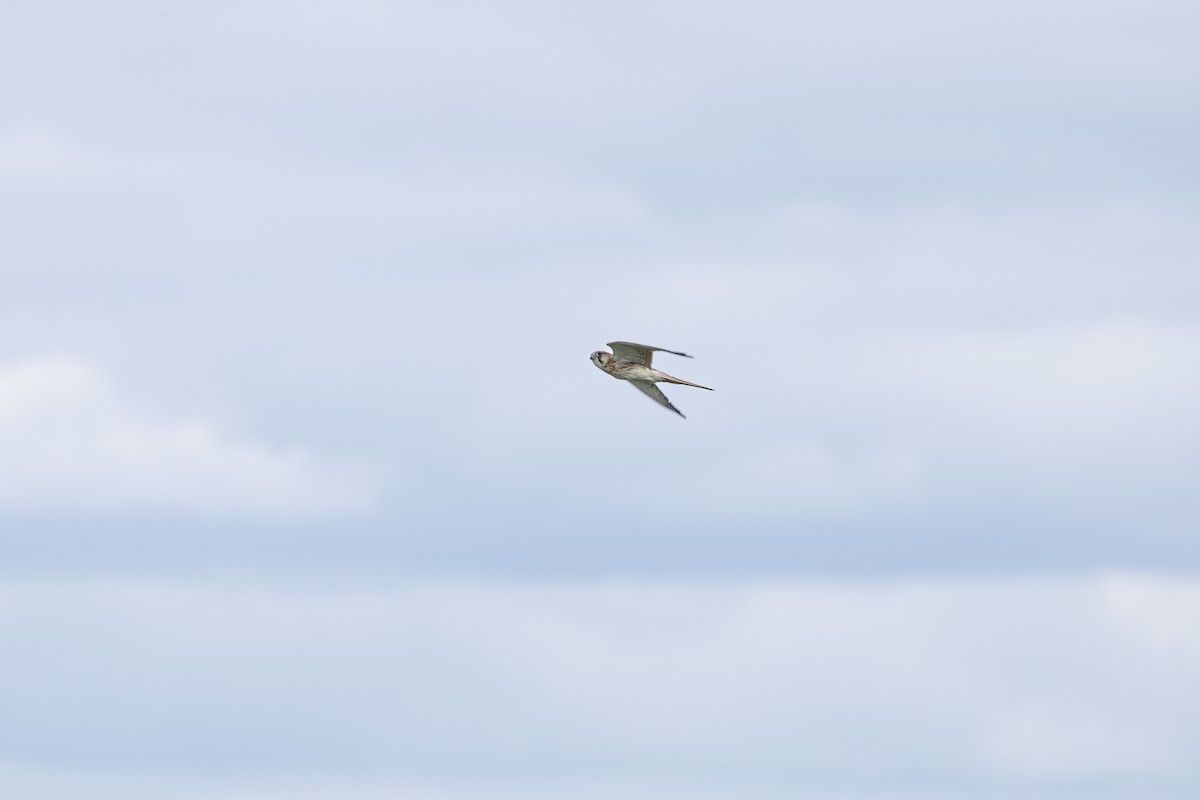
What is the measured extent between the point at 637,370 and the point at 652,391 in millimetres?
1017

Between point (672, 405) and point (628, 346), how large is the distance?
9.96ft

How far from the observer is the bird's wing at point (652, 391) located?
9662 centimetres

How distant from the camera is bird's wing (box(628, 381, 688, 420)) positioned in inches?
3804

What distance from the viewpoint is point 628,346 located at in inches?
3730

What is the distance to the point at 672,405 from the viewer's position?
96.6m

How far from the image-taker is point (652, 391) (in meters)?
97.2

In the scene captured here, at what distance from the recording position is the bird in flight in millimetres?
95625

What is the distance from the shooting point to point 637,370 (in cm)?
9662

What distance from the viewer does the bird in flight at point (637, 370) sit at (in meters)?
95.6
